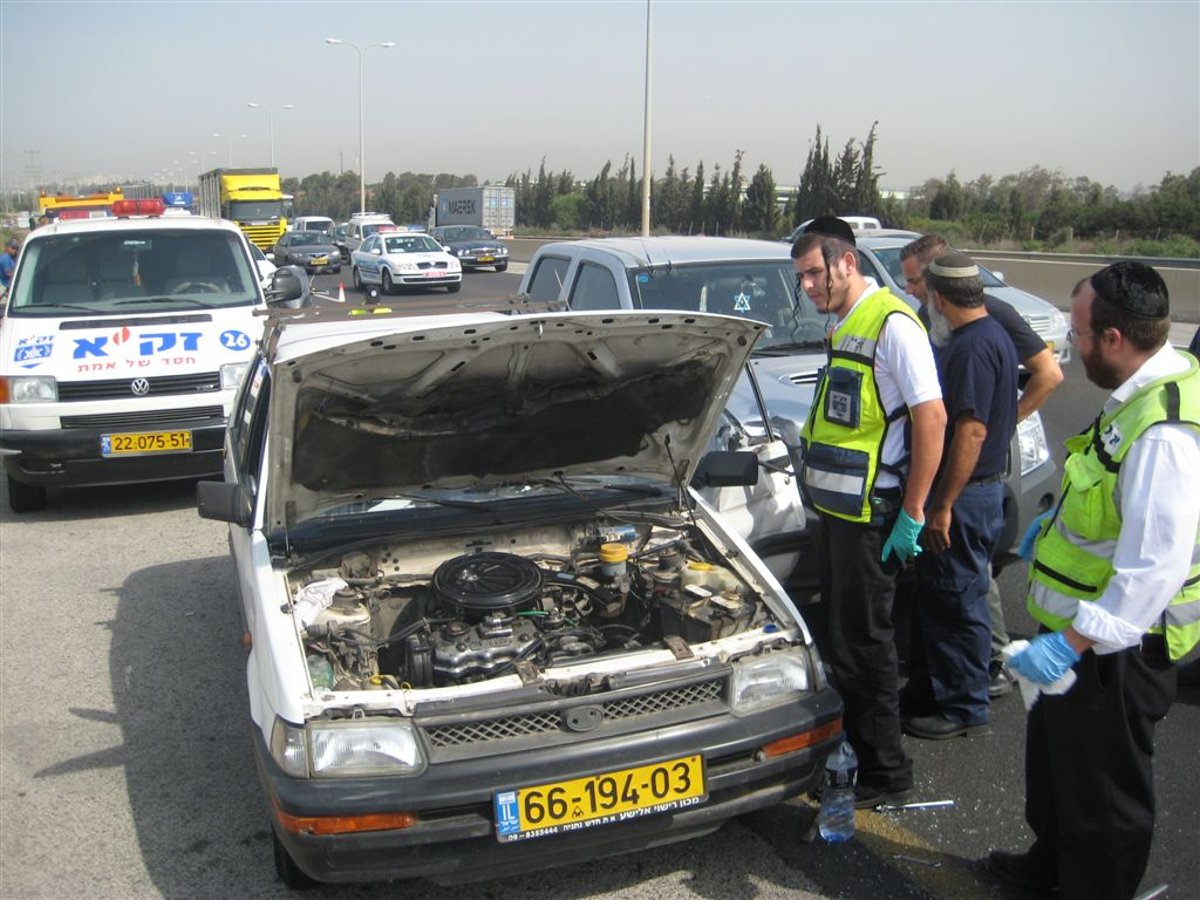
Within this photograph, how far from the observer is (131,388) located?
7.54 m

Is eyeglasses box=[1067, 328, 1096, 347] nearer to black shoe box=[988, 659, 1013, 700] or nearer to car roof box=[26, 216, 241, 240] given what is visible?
black shoe box=[988, 659, 1013, 700]

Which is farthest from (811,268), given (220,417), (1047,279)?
(1047,279)

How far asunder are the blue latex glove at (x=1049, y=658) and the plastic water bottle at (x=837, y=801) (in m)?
0.98

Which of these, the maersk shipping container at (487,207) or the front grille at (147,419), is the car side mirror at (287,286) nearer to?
the front grille at (147,419)

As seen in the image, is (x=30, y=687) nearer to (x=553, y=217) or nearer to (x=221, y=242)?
(x=221, y=242)

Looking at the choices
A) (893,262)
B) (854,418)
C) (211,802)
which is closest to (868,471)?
(854,418)

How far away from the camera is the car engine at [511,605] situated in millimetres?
3455

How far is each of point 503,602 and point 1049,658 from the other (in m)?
1.74

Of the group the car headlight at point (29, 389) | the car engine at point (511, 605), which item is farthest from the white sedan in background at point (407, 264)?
the car engine at point (511, 605)

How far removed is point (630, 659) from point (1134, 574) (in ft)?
4.77

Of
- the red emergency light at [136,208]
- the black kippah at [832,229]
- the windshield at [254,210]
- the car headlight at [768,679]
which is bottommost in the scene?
the car headlight at [768,679]

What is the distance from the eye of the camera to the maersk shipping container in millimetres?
52781

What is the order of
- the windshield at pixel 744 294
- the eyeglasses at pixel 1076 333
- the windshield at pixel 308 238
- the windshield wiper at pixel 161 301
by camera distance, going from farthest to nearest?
the windshield at pixel 308 238
the windshield wiper at pixel 161 301
the windshield at pixel 744 294
the eyeglasses at pixel 1076 333

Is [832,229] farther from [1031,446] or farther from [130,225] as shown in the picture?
[130,225]
